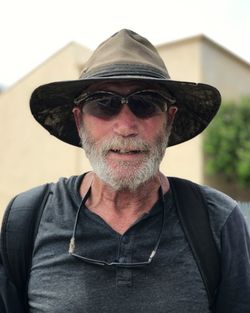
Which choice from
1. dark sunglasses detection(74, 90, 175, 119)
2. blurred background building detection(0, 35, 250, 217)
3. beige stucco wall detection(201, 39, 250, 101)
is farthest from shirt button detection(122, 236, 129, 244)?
beige stucco wall detection(201, 39, 250, 101)

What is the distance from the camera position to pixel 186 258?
5.12 ft

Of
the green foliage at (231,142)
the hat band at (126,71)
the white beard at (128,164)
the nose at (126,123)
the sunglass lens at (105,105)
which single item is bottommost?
the green foliage at (231,142)

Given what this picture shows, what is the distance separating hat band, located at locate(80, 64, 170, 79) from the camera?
1.57 m

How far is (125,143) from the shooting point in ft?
5.29

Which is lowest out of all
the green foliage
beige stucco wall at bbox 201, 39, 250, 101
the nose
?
the green foliage

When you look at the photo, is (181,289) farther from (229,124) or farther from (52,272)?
(229,124)

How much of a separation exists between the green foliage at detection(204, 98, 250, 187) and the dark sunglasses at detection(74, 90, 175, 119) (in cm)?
1154

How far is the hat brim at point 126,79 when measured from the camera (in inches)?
66.1

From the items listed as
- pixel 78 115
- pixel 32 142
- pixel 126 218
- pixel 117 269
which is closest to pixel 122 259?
pixel 117 269

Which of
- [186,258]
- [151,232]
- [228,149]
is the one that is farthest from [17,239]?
[228,149]

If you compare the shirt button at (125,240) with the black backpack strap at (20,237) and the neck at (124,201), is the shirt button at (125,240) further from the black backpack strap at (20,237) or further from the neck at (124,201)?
the black backpack strap at (20,237)

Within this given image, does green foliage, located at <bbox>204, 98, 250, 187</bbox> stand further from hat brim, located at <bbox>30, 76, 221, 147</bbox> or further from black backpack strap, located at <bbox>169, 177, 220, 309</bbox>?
black backpack strap, located at <bbox>169, 177, 220, 309</bbox>

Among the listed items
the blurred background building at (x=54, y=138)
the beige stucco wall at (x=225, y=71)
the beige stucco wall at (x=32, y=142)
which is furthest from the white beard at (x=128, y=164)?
the beige stucco wall at (x=32, y=142)

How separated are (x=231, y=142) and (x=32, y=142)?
8339 mm
